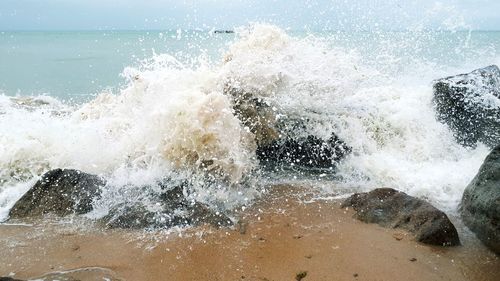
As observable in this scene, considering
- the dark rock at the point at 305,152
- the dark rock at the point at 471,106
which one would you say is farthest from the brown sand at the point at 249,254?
the dark rock at the point at 471,106

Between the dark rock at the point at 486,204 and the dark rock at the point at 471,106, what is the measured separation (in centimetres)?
273

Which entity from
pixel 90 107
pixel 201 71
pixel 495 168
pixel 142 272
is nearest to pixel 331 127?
pixel 201 71

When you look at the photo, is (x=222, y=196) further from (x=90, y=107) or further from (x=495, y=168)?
(x=90, y=107)

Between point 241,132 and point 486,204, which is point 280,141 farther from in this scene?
point 486,204

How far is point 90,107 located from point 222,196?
15.1 feet

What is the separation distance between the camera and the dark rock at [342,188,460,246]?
3.83m

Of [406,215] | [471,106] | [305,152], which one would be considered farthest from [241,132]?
[471,106]

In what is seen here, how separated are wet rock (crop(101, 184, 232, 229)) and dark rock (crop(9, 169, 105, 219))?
42 cm

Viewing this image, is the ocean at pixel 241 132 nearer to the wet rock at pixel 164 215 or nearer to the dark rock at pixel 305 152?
the dark rock at pixel 305 152

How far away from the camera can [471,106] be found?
7281 mm

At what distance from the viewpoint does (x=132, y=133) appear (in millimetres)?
6027

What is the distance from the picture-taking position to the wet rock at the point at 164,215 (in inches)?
165

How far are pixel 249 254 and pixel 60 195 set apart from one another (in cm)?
241

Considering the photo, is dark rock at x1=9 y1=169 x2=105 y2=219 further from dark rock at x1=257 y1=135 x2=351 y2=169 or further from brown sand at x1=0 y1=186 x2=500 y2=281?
dark rock at x1=257 y1=135 x2=351 y2=169
